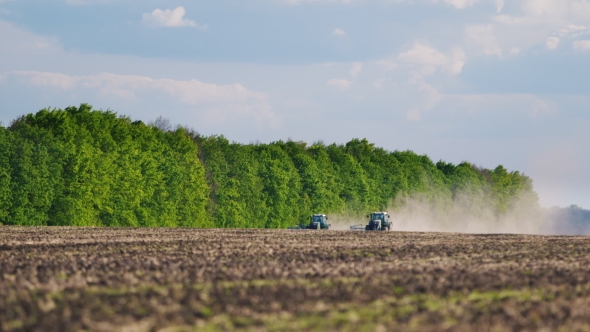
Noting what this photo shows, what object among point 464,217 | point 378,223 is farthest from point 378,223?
point 464,217

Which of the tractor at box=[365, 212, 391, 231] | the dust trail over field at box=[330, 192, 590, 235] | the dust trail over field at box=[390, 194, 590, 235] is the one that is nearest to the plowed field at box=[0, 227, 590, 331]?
the tractor at box=[365, 212, 391, 231]

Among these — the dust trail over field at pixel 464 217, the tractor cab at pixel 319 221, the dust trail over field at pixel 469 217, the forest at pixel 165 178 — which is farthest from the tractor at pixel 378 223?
the dust trail over field at pixel 469 217

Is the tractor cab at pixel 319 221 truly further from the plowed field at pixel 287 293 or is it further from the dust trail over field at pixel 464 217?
the plowed field at pixel 287 293

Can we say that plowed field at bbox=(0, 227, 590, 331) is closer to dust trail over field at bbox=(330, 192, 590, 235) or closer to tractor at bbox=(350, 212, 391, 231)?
tractor at bbox=(350, 212, 391, 231)

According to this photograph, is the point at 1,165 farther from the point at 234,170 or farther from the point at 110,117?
the point at 234,170

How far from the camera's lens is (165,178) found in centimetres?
9019

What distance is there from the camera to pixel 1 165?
247 feet

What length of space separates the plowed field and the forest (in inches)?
1878

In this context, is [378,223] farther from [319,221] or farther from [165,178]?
[165,178]

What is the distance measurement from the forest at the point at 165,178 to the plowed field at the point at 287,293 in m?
47.7

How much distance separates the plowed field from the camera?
48.8ft

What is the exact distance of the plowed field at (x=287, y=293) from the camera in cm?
1488

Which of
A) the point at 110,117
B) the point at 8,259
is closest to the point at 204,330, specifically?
the point at 8,259

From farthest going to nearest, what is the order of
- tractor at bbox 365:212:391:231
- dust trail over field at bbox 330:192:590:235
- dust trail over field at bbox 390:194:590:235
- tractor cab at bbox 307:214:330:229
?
dust trail over field at bbox 390:194:590:235 < dust trail over field at bbox 330:192:590:235 < tractor cab at bbox 307:214:330:229 < tractor at bbox 365:212:391:231
